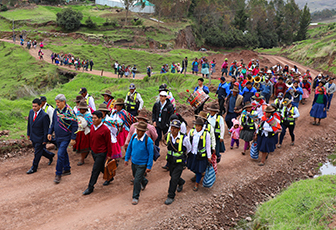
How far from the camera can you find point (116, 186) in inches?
268

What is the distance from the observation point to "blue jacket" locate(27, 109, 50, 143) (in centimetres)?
693

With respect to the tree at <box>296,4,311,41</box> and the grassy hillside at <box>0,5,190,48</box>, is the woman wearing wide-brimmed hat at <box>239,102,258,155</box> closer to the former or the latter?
the grassy hillside at <box>0,5,190,48</box>

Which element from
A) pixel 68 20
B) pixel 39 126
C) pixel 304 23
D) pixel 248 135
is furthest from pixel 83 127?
pixel 304 23

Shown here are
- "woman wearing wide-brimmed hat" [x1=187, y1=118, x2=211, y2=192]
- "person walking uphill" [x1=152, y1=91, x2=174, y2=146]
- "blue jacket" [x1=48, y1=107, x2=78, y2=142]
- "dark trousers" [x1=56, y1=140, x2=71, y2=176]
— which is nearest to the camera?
"woman wearing wide-brimmed hat" [x1=187, y1=118, x2=211, y2=192]

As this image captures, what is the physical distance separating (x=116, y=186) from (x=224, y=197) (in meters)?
2.87

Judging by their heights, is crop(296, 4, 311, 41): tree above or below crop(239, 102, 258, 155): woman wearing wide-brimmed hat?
above

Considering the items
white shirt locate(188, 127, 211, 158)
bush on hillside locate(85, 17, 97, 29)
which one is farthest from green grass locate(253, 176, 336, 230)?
bush on hillside locate(85, 17, 97, 29)

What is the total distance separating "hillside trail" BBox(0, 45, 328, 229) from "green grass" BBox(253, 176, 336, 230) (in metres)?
1.37

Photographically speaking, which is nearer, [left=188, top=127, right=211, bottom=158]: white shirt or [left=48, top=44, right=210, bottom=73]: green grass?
→ [left=188, top=127, right=211, bottom=158]: white shirt

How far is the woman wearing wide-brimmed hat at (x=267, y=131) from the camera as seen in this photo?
319 inches

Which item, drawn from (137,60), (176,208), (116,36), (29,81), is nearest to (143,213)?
(176,208)

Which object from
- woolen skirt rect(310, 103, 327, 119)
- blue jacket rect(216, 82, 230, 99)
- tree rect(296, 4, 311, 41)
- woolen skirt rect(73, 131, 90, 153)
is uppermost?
tree rect(296, 4, 311, 41)

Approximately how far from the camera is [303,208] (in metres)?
5.55

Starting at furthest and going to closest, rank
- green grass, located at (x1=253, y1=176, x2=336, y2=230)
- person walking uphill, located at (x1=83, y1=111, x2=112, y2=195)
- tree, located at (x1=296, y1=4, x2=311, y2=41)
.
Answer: tree, located at (x1=296, y1=4, x2=311, y2=41)
person walking uphill, located at (x1=83, y1=111, x2=112, y2=195)
green grass, located at (x1=253, y1=176, x2=336, y2=230)
